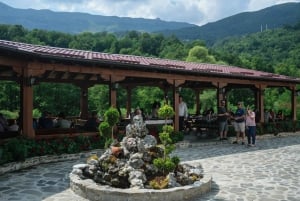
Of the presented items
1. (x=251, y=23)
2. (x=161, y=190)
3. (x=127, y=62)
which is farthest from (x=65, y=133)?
(x=251, y=23)

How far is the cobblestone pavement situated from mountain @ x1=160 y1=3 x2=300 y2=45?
339ft

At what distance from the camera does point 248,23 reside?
139250 millimetres

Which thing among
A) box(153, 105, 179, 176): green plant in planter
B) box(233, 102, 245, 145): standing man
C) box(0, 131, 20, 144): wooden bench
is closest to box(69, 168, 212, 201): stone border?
box(153, 105, 179, 176): green plant in planter

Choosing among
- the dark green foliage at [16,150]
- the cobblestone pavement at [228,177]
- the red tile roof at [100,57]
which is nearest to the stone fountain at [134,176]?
the cobblestone pavement at [228,177]

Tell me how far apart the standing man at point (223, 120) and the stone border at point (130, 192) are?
7465mm

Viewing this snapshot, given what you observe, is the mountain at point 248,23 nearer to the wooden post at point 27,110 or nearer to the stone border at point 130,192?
the wooden post at point 27,110

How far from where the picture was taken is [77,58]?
10.3 metres

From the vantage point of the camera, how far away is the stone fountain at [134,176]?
6.25 metres

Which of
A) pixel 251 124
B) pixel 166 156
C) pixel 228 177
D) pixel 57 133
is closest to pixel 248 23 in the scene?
pixel 251 124

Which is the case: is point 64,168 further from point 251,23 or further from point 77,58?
point 251,23

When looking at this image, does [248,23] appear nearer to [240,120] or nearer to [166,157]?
[240,120]

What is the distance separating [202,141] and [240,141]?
5.67 ft

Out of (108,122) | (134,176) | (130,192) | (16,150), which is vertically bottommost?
(130,192)

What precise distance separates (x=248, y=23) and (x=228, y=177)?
13936cm
